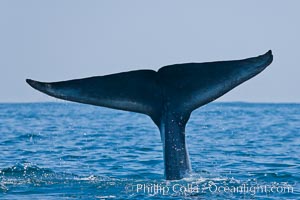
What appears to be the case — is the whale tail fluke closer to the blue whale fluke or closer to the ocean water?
the blue whale fluke

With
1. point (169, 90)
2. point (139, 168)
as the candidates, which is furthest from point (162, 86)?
point (139, 168)

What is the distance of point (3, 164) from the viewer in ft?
53.1

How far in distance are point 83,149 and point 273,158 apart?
537 cm

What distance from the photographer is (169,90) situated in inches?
416

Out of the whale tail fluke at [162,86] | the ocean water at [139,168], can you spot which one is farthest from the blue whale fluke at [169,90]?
the ocean water at [139,168]

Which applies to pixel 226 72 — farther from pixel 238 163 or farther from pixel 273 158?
pixel 273 158

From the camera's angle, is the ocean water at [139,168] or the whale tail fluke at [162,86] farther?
the ocean water at [139,168]

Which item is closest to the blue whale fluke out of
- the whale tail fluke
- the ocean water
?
the whale tail fluke

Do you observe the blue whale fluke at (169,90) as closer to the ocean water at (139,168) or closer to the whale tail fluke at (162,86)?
the whale tail fluke at (162,86)

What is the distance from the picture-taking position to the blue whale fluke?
997 cm

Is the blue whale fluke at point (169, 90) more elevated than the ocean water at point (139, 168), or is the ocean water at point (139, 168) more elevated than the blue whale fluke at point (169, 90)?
the blue whale fluke at point (169, 90)

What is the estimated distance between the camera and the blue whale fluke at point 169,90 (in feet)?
32.7

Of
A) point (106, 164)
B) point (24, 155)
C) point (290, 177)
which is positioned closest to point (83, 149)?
point (24, 155)

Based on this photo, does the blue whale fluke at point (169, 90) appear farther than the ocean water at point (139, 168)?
No
